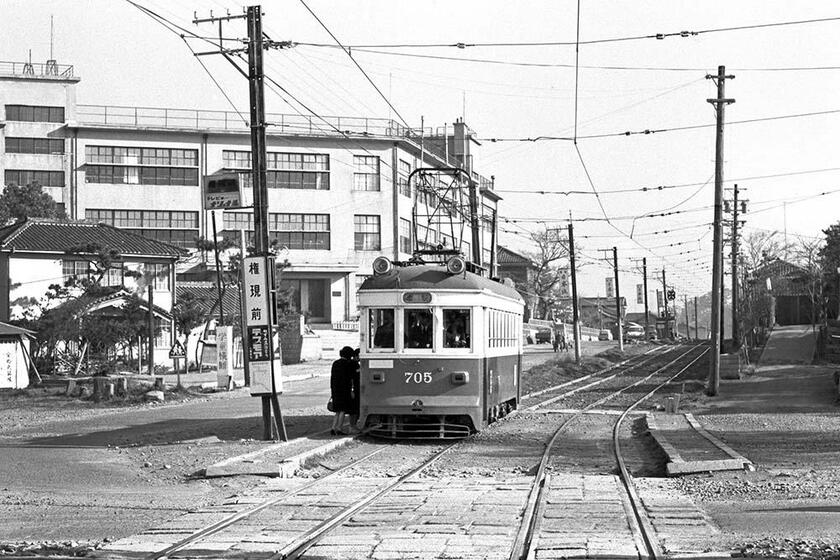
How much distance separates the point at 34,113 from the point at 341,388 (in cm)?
5354

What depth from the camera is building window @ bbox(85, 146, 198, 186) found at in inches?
2643

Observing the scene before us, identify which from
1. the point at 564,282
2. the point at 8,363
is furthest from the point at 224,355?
the point at 564,282

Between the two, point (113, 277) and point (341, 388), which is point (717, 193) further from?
point (113, 277)

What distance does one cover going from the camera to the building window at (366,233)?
230 feet

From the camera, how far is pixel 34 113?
67.3 m

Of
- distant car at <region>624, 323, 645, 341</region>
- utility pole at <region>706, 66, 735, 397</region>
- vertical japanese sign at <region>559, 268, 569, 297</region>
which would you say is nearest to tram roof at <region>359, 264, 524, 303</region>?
utility pole at <region>706, 66, 735, 397</region>

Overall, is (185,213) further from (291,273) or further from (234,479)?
(234,479)

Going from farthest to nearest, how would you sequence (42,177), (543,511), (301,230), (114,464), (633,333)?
(633,333) → (301,230) → (42,177) → (114,464) → (543,511)

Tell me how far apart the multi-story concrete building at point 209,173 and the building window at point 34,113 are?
0.06 metres

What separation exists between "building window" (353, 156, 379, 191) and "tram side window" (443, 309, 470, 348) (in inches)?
2026

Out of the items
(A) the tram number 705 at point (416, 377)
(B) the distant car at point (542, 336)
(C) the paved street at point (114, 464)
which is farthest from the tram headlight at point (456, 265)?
(B) the distant car at point (542, 336)

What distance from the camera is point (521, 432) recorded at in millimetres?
21312

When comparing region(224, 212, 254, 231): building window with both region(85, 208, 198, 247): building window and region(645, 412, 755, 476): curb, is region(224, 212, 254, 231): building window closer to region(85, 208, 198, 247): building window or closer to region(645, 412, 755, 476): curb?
region(85, 208, 198, 247): building window

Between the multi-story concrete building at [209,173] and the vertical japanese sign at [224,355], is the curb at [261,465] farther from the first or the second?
the multi-story concrete building at [209,173]
